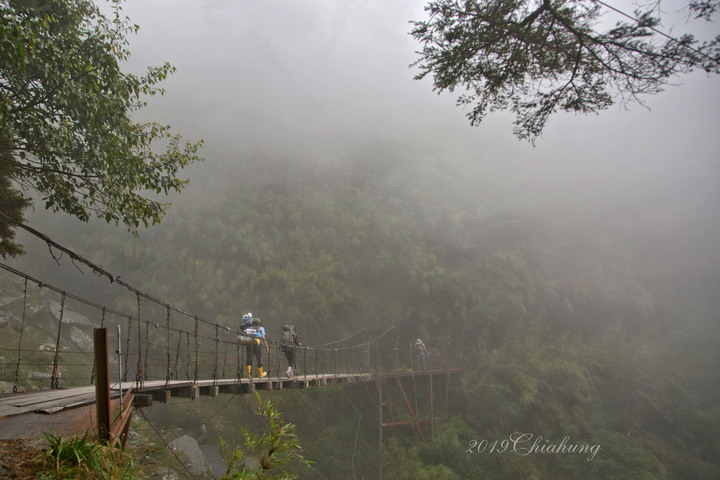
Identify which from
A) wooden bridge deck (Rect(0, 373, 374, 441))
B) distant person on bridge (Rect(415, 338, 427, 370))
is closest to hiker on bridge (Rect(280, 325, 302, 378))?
wooden bridge deck (Rect(0, 373, 374, 441))

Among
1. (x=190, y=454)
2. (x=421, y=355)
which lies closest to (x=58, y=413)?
(x=190, y=454)

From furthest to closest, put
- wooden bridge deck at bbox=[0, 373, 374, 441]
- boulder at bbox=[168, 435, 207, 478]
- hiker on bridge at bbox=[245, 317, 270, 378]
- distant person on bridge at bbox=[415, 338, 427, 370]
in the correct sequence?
distant person on bridge at bbox=[415, 338, 427, 370]
boulder at bbox=[168, 435, 207, 478]
hiker on bridge at bbox=[245, 317, 270, 378]
wooden bridge deck at bbox=[0, 373, 374, 441]

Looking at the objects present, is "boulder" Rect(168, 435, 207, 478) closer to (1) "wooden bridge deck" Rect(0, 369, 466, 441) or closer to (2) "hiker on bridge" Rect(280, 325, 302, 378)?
(2) "hiker on bridge" Rect(280, 325, 302, 378)

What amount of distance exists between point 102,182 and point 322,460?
9.50 m

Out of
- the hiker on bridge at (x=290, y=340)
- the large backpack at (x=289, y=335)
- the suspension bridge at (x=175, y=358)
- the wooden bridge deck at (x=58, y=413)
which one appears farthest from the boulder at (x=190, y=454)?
the wooden bridge deck at (x=58, y=413)

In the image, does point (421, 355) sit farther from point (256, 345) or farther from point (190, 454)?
point (256, 345)

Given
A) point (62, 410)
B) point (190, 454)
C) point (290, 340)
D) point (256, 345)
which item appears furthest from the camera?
point (190, 454)

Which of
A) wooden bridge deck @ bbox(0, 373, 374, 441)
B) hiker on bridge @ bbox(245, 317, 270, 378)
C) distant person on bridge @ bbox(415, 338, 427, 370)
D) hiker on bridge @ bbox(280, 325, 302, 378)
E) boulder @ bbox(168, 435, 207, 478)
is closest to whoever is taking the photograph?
wooden bridge deck @ bbox(0, 373, 374, 441)

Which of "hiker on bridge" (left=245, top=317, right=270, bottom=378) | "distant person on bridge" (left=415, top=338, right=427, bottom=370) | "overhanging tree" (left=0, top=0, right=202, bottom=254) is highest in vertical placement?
"overhanging tree" (left=0, top=0, right=202, bottom=254)

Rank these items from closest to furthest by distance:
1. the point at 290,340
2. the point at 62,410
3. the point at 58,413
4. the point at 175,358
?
1. the point at 58,413
2. the point at 62,410
3. the point at 290,340
4. the point at 175,358

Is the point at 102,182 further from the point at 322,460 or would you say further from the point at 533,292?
the point at 533,292

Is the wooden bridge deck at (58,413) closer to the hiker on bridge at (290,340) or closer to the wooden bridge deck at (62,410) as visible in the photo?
the wooden bridge deck at (62,410)

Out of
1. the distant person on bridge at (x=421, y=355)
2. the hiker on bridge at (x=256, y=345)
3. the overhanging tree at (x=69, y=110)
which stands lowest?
the distant person on bridge at (x=421, y=355)

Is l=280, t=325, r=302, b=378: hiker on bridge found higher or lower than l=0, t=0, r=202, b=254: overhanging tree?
lower
